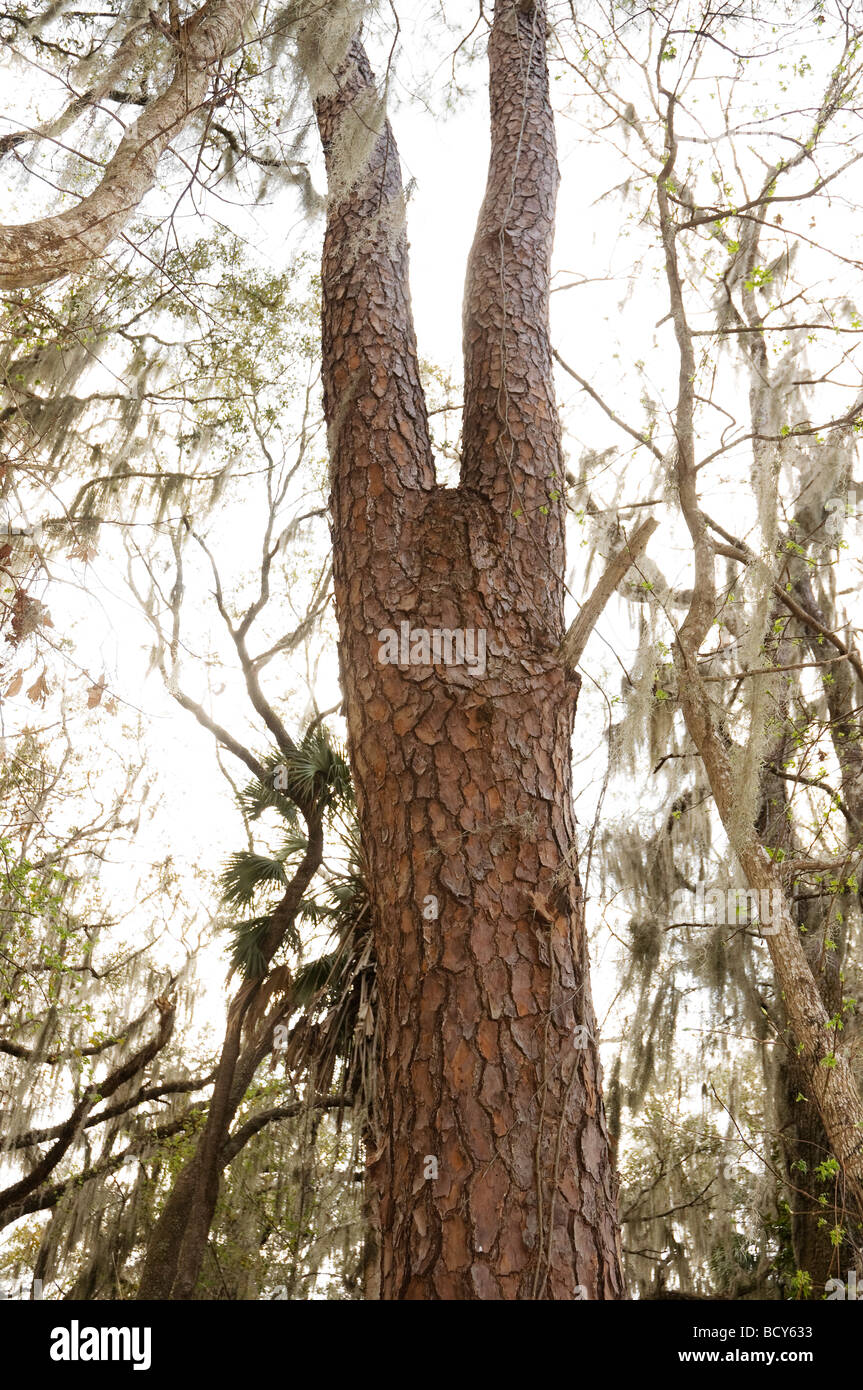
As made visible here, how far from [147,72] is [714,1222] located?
7624 mm

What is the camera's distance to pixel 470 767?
2051 mm

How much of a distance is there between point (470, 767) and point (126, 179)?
5.59ft

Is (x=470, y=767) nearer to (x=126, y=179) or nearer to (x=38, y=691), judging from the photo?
(x=38, y=691)

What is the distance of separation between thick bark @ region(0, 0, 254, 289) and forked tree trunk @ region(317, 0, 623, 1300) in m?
0.51

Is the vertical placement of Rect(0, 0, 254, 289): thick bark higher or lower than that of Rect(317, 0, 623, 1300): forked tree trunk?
higher

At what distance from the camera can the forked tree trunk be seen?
1665 mm

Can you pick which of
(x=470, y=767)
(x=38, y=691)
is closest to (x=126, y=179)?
(x=38, y=691)

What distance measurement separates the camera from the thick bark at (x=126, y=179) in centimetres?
193

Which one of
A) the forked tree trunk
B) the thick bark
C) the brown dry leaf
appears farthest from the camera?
the brown dry leaf

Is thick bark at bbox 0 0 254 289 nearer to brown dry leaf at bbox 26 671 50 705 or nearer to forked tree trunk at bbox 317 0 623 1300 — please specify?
forked tree trunk at bbox 317 0 623 1300

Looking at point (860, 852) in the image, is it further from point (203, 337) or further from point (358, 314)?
point (203, 337)

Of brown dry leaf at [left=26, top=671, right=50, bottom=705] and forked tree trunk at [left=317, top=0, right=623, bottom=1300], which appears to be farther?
brown dry leaf at [left=26, top=671, right=50, bottom=705]

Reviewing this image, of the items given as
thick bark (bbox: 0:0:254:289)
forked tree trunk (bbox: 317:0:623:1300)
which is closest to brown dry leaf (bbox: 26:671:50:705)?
forked tree trunk (bbox: 317:0:623:1300)

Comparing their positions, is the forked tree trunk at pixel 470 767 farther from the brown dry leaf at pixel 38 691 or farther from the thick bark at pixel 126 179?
the brown dry leaf at pixel 38 691
